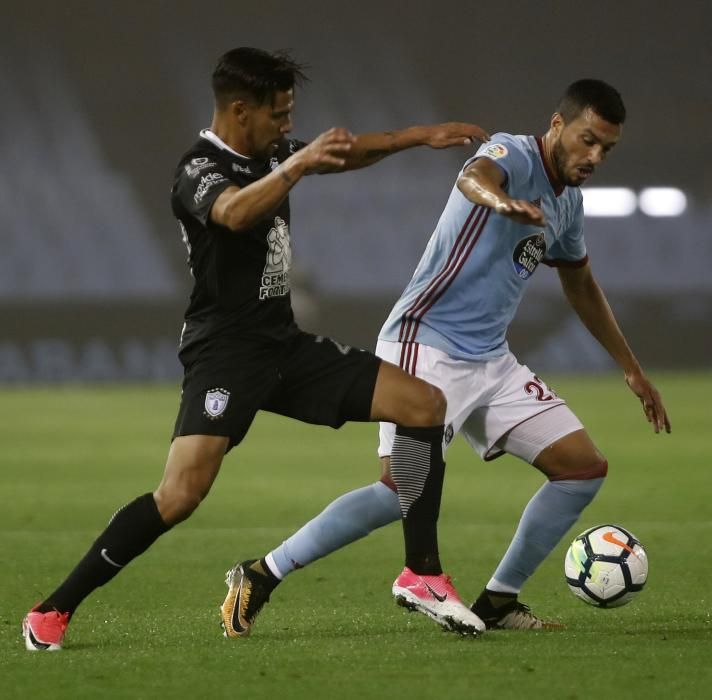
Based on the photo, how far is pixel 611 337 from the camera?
18.0 ft

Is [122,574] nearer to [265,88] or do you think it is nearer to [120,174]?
[265,88]

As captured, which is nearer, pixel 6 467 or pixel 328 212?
pixel 6 467

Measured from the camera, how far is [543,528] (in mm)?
4984

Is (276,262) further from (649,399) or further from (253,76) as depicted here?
(649,399)

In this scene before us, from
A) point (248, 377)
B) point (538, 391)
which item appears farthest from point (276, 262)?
point (538, 391)

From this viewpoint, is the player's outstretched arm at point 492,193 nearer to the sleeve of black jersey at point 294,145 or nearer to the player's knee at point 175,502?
the sleeve of black jersey at point 294,145

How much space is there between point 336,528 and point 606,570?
0.96m

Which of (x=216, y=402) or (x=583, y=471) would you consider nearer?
(x=216, y=402)

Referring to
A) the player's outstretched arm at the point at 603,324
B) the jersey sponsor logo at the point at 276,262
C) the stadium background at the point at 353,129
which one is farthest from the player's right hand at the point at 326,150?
the stadium background at the point at 353,129

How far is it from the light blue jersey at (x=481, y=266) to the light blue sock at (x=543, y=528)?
0.55 meters

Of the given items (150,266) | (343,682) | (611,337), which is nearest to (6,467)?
(611,337)

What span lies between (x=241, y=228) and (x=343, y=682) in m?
1.35

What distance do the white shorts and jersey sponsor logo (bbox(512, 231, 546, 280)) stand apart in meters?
0.32

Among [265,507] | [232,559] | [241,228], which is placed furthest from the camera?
[265,507]
